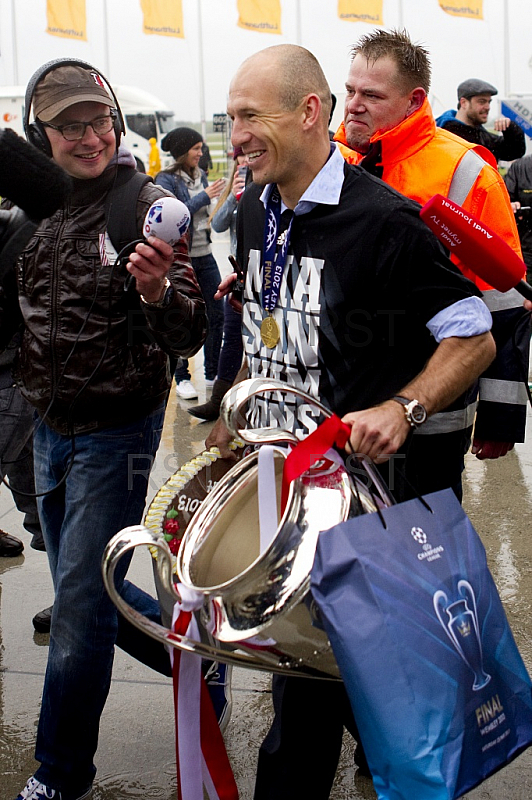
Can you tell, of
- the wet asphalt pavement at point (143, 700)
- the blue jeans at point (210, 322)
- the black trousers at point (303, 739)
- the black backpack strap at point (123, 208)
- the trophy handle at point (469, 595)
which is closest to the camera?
the trophy handle at point (469, 595)

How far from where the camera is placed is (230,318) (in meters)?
6.29

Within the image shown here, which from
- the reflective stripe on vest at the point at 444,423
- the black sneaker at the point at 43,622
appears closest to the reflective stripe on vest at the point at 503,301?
the reflective stripe on vest at the point at 444,423

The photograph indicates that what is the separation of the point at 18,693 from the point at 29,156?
7.24 ft

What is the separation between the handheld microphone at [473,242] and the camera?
2.09 m

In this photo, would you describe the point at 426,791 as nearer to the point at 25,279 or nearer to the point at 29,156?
the point at 29,156

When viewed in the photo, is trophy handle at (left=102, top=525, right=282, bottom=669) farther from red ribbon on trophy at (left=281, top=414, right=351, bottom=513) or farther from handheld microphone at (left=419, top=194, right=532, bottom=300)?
handheld microphone at (left=419, top=194, right=532, bottom=300)

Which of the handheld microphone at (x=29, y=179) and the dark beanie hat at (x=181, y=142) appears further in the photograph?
the dark beanie hat at (x=181, y=142)

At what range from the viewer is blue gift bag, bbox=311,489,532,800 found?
5.25 ft

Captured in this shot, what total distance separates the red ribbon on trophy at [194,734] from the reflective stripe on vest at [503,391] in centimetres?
136

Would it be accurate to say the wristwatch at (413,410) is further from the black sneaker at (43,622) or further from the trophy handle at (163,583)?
the black sneaker at (43,622)

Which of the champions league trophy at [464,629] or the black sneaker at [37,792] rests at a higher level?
the champions league trophy at [464,629]

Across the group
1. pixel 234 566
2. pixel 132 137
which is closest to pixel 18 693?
pixel 234 566

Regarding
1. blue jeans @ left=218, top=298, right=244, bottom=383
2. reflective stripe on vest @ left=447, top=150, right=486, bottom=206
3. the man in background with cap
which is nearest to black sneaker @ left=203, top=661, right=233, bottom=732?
reflective stripe on vest @ left=447, top=150, right=486, bottom=206

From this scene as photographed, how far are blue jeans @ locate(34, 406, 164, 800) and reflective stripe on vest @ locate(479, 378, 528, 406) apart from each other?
3.60 feet
